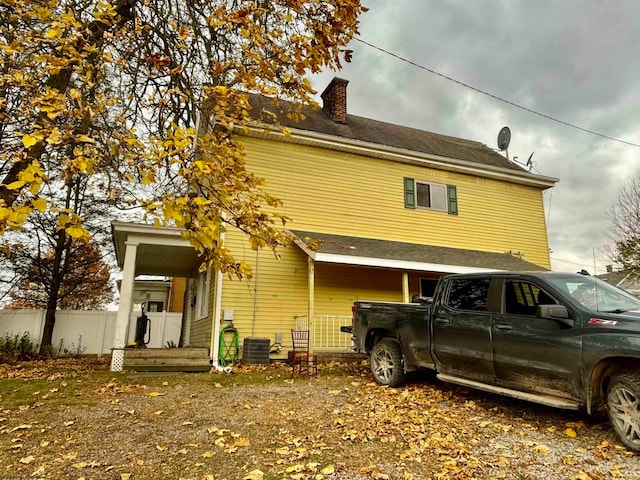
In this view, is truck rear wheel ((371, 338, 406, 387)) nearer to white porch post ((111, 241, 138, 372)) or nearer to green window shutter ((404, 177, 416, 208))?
white porch post ((111, 241, 138, 372))

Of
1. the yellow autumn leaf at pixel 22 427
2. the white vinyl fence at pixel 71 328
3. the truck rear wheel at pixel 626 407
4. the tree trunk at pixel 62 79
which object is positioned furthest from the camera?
the white vinyl fence at pixel 71 328

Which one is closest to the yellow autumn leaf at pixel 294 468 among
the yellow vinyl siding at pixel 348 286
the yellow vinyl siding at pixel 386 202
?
the yellow vinyl siding at pixel 348 286

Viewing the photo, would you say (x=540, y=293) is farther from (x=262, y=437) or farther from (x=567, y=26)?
(x=567, y=26)

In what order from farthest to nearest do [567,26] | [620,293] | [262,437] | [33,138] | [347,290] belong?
[347,290]
[567,26]
[620,293]
[262,437]
[33,138]

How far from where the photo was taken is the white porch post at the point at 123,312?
955 centimetres

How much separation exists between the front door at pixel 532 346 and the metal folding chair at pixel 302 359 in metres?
4.49

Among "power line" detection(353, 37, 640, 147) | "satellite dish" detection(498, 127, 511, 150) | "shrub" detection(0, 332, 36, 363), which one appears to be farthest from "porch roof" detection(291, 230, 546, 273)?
"shrub" detection(0, 332, 36, 363)

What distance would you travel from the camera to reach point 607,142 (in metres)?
13.9

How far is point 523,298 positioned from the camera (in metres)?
5.44

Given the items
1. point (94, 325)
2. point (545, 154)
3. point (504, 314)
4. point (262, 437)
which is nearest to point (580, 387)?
point (504, 314)

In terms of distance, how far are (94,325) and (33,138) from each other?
625 inches

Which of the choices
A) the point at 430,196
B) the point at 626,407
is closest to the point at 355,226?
the point at 430,196

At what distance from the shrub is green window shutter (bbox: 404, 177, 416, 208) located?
1343 cm

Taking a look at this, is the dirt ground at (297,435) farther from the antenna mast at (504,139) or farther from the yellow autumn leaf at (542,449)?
the antenna mast at (504,139)
